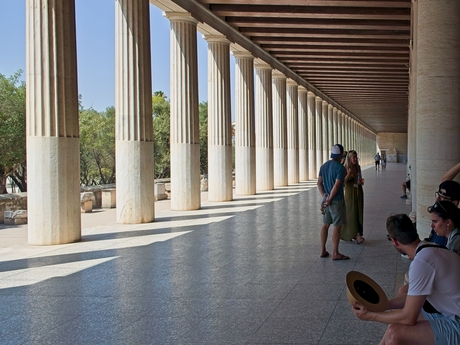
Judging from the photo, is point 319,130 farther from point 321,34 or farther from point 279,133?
point 321,34

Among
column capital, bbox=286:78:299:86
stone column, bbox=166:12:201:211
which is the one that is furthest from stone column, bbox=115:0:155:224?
column capital, bbox=286:78:299:86

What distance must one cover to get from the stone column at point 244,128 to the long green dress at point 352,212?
544 inches

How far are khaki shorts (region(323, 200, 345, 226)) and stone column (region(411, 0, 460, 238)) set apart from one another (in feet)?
4.56

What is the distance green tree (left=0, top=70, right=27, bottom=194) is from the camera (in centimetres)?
3116

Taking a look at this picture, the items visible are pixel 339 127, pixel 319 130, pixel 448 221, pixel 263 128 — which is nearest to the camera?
pixel 448 221

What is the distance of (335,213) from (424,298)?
5.34 meters

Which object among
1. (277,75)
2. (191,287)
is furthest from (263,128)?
(191,287)

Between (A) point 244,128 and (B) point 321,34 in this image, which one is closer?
(B) point 321,34

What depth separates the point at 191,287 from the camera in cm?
719

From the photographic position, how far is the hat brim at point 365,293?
368 cm

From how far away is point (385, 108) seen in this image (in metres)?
56.8

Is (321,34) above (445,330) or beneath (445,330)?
above

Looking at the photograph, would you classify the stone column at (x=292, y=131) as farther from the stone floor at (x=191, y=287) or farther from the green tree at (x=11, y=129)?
the stone floor at (x=191, y=287)

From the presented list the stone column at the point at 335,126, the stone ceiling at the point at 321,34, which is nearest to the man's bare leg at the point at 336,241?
the stone ceiling at the point at 321,34
